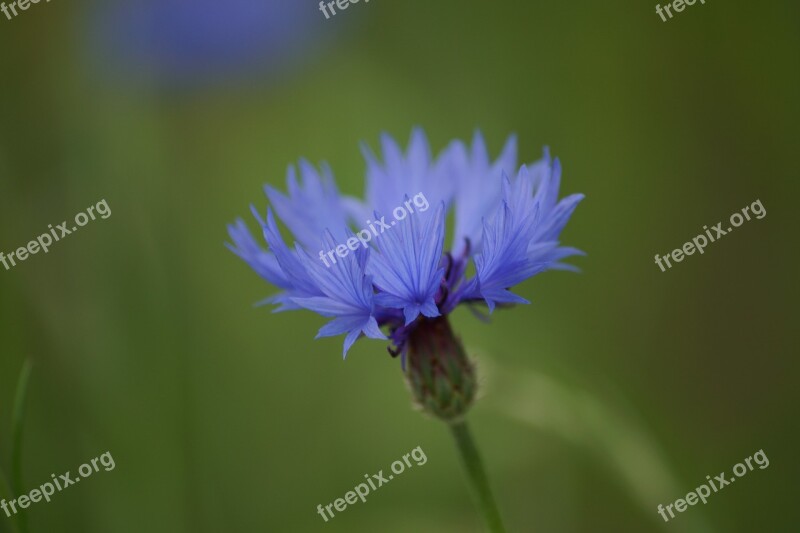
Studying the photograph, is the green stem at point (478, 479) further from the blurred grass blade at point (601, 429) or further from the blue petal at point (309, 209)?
the blue petal at point (309, 209)

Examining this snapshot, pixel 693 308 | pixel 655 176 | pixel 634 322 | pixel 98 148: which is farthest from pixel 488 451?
pixel 98 148

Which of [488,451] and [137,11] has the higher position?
[137,11]

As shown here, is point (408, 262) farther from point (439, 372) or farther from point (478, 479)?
point (478, 479)

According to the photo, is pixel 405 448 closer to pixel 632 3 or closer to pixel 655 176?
pixel 655 176

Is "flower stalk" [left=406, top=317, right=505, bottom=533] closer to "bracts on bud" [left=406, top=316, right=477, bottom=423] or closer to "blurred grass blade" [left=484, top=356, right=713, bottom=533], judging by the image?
"bracts on bud" [left=406, top=316, right=477, bottom=423]

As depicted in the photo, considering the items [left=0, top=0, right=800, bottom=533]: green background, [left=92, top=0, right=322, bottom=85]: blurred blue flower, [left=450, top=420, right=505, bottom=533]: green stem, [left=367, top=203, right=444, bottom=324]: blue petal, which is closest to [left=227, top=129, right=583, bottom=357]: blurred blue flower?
[left=367, top=203, right=444, bottom=324]: blue petal

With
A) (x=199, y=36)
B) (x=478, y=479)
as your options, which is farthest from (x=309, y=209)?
(x=199, y=36)

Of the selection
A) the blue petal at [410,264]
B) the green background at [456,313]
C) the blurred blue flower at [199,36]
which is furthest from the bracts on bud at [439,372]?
the blurred blue flower at [199,36]
